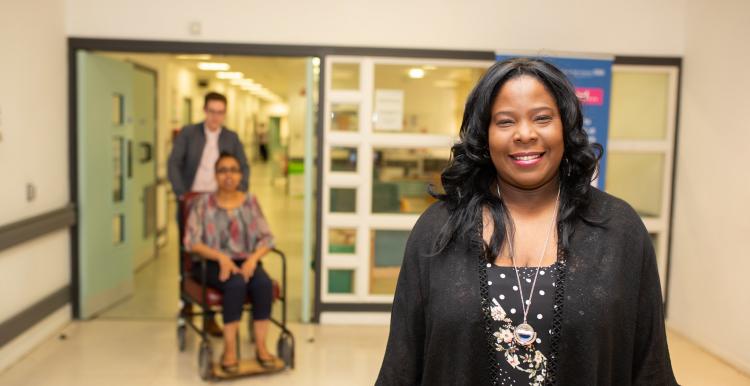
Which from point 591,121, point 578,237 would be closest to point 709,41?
point 591,121

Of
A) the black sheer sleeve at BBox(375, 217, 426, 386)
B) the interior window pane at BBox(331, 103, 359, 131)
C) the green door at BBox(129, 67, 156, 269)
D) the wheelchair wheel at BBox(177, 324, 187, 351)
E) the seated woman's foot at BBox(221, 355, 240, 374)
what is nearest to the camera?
the black sheer sleeve at BBox(375, 217, 426, 386)

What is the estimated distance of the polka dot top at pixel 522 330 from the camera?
139 centimetres

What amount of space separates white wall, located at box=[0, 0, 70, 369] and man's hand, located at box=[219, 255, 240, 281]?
123 centimetres

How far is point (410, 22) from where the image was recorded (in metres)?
5.02

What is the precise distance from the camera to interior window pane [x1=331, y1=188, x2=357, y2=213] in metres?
5.19

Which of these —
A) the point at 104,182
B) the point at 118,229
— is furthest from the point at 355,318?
the point at 104,182

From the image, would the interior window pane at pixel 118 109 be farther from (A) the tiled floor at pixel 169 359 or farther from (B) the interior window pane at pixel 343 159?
(B) the interior window pane at pixel 343 159

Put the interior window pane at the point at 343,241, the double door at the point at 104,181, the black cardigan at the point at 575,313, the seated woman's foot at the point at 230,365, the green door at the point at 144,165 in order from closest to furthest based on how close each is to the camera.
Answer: the black cardigan at the point at 575,313 < the seated woman's foot at the point at 230,365 < the double door at the point at 104,181 < the interior window pane at the point at 343,241 < the green door at the point at 144,165

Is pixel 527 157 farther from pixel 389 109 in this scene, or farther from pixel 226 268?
pixel 389 109

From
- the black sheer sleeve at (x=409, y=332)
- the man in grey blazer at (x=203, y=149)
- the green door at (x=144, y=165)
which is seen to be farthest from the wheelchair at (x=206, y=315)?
the black sheer sleeve at (x=409, y=332)

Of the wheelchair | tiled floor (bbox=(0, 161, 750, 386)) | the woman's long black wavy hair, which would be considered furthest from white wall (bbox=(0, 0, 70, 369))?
the woman's long black wavy hair

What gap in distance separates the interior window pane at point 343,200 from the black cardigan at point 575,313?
369 centimetres

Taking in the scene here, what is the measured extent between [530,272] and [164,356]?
3516mm

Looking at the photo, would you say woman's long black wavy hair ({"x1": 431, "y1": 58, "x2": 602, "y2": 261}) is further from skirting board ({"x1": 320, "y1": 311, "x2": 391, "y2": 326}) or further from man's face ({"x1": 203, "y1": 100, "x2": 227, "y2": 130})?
skirting board ({"x1": 320, "y1": 311, "x2": 391, "y2": 326})
